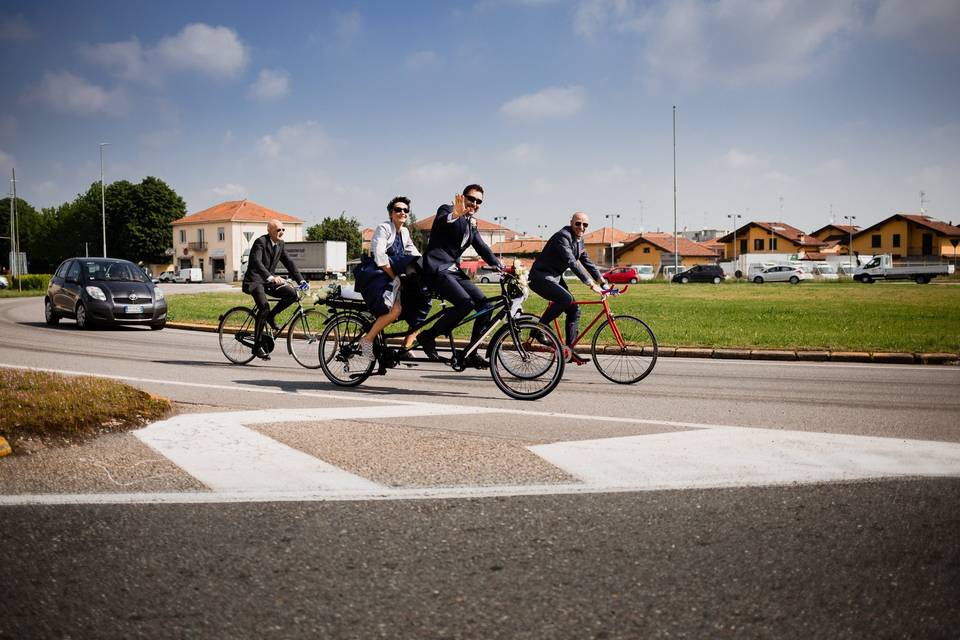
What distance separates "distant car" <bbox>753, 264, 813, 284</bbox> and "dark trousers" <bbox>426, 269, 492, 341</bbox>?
188 feet

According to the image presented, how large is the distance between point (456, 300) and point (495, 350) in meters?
0.64

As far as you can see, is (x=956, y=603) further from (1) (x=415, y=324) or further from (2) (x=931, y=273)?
(2) (x=931, y=273)

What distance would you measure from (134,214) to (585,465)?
3652 inches

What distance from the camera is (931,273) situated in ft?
179

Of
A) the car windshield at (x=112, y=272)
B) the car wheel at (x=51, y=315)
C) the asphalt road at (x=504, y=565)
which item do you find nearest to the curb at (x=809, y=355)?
the asphalt road at (x=504, y=565)

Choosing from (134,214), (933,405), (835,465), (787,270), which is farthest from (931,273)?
(134,214)

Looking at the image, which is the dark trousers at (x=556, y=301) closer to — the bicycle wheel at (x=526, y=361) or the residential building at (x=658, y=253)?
the bicycle wheel at (x=526, y=361)

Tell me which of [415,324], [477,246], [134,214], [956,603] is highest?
[134,214]

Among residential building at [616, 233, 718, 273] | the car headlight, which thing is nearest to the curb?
the car headlight

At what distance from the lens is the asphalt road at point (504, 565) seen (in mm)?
2656

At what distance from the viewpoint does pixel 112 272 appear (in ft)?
57.8

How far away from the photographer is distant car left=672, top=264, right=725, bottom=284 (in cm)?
6341

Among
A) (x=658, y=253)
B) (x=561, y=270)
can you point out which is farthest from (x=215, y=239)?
(x=561, y=270)

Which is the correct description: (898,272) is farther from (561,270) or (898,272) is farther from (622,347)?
(622,347)
